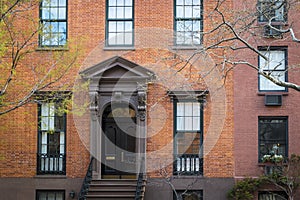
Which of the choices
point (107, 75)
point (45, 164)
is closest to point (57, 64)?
point (107, 75)

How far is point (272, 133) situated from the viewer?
22.2 m

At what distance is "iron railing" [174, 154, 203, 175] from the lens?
72.2ft

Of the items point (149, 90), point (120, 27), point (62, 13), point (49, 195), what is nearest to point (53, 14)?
point (62, 13)

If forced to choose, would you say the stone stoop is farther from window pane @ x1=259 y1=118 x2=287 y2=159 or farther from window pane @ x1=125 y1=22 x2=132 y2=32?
window pane @ x1=125 y1=22 x2=132 y2=32

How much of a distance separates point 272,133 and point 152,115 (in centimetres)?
445

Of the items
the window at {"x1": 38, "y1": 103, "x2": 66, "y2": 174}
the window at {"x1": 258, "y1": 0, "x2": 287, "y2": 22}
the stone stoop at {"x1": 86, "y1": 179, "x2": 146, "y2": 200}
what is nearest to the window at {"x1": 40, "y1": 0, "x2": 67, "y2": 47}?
the window at {"x1": 38, "y1": 103, "x2": 66, "y2": 174}

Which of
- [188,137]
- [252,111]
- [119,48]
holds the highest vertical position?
[119,48]

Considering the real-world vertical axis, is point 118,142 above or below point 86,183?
above

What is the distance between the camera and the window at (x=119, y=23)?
890 inches

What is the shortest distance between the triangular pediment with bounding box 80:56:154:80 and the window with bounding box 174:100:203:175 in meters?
1.77

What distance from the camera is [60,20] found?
22.7 metres

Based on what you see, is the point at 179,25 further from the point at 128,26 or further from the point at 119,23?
the point at 119,23

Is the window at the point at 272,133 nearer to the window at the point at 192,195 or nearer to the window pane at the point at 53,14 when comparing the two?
the window at the point at 192,195

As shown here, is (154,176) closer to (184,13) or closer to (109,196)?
(109,196)
